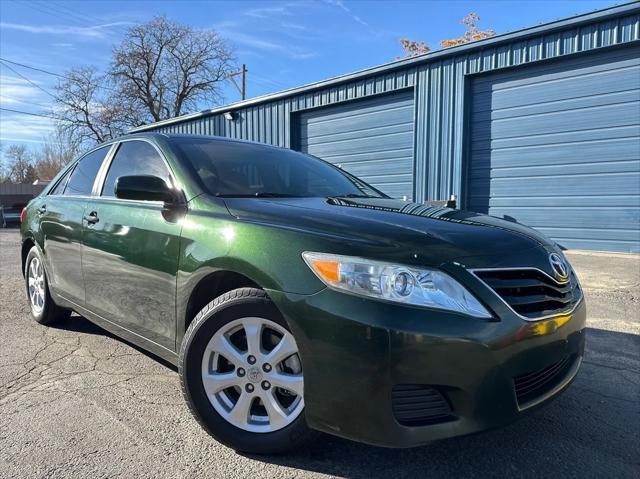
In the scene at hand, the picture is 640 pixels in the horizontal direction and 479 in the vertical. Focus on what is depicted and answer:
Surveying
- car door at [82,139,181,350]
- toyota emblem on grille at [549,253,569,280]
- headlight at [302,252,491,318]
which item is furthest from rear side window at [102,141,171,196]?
toyota emblem on grille at [549,253,569,280]

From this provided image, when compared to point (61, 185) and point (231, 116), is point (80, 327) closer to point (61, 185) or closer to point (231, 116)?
point (61, 185)

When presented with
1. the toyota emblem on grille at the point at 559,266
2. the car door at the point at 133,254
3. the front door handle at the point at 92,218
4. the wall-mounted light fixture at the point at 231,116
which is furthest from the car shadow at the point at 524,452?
the wall-mounted light fixture at the point at 231,116

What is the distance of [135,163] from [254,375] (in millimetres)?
1911

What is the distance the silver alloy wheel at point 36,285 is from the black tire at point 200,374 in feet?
9.28

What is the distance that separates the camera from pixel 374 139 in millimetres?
11992

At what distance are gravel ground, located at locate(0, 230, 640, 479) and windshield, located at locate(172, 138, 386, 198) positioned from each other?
53.0 inches

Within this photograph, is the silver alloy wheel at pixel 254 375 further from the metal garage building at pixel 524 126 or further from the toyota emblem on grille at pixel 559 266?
the metal garage building at pixel 524 126

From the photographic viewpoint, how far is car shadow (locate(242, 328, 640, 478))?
224 cm

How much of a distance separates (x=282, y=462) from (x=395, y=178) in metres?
10.0

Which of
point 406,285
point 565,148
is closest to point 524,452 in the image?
point 406,285

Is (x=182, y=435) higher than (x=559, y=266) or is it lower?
lower

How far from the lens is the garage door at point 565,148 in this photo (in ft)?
28.3

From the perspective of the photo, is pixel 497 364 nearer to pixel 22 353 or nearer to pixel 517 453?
pixel 517 453

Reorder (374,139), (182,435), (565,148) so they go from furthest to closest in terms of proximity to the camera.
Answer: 1. (374,139)
2. (565,148)
3. (182,435)
